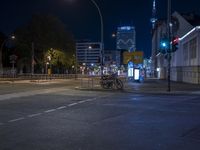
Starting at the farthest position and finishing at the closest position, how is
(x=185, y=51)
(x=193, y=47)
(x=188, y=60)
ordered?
1. (x=185, y=51)
2. (x=188, y=60)
3. (x=193, y=47)

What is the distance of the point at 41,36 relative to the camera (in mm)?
93625

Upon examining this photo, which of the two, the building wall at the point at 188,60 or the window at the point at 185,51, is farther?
the window at the point at 185,51

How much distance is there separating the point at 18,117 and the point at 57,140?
5194mm

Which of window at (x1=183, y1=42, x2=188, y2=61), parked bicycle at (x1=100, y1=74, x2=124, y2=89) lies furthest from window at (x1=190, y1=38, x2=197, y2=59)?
parked bicycle at (x1=100, y1=74, x2=124, y2=89)

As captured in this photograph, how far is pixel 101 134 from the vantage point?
36.8 feet

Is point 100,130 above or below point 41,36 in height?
below

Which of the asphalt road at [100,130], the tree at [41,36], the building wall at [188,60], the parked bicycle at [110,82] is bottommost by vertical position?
the asphalt road at [100,130]

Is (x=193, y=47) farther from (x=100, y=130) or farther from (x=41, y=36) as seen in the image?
(x=41, y=36)

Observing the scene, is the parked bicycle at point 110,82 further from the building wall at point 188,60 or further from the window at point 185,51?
the window at point 185,51

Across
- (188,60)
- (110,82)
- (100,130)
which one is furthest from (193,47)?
(100,130)

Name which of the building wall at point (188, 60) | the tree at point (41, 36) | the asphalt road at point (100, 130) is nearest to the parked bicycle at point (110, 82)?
the building wall at point (188, 60)

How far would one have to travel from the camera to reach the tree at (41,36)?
93250 mm

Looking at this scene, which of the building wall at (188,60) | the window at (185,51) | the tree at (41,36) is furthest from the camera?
the tree at (41,36)

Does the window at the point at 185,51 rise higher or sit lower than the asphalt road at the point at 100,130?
higher
